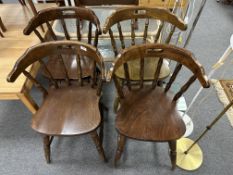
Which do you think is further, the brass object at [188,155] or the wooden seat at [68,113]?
the brass object at [188,155]

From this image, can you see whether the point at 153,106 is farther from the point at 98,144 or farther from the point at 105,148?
the point at 105,148

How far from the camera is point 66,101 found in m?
1.20

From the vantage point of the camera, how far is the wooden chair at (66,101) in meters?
1.06

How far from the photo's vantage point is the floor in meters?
1.34

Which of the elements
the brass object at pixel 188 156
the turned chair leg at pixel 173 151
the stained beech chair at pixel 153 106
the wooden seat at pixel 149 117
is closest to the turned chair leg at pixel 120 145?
the stained beech chair at pixel 153 106

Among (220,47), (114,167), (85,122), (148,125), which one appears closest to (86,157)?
(114,167)

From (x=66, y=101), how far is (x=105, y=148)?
484 mm

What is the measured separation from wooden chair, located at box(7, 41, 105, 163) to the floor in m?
0.21

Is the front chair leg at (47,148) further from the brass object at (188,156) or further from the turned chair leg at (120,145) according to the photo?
the brass object at (188,156)

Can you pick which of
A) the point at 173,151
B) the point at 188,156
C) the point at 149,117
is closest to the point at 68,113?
the point at 149,117

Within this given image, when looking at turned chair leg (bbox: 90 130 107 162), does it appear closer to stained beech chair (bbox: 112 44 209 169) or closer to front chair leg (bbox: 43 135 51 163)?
stained beech chair (bbox: 112 44 209 169)

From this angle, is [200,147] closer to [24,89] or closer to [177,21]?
Answer: [177,21]

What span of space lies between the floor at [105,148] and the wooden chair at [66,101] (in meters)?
0.21

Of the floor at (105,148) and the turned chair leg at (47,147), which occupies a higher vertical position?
the turned chair leg at (47,147)
